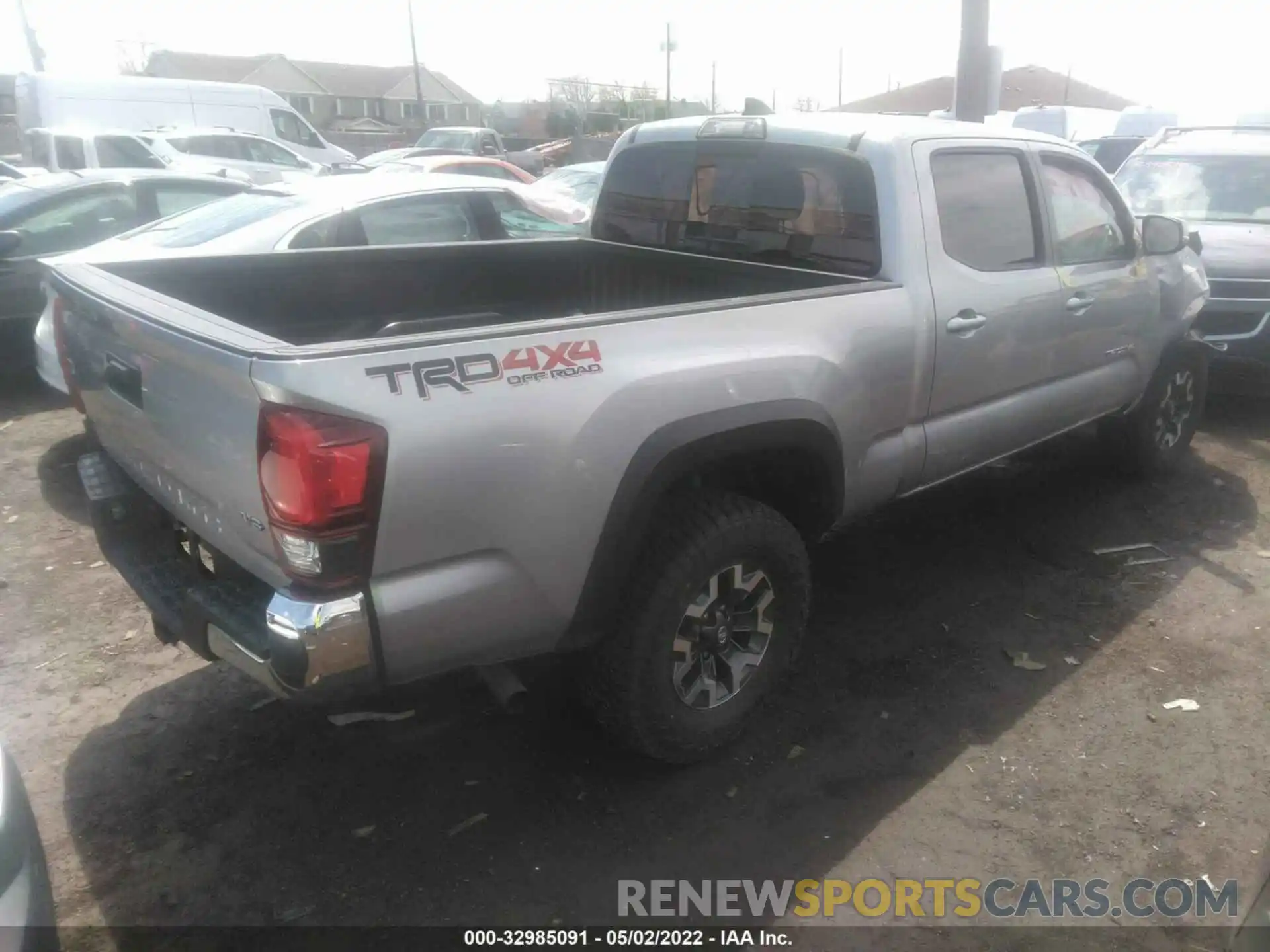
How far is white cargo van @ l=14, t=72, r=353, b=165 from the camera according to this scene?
60.8 feet

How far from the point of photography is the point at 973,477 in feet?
18.8

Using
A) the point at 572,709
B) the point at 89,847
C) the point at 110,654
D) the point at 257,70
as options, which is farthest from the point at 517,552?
the point at 257,70

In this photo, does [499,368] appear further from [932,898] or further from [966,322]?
[966,322]

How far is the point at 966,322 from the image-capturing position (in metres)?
3.58

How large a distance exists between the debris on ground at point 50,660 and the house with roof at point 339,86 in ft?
190

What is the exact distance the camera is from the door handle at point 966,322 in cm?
353

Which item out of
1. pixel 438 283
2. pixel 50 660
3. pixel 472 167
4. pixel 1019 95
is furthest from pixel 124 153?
pixel 1019 95

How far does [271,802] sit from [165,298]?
1517 mm

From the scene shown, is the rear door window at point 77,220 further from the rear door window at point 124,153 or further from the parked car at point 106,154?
the rear door window at point 124,153

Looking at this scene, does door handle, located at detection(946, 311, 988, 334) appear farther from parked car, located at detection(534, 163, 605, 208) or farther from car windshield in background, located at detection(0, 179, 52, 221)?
parked car, located at detection(534, 163, 605, 208)

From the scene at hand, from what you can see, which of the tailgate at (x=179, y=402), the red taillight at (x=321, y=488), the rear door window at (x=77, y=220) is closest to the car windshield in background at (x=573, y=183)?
the rear door window at (x=77, y=220)

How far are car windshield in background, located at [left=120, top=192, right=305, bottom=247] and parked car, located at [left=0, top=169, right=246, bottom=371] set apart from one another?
0.89 m

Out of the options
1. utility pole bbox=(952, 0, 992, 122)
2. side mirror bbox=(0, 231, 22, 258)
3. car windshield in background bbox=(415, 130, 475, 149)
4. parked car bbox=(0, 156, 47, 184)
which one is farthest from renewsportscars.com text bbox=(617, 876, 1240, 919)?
car windshield in background bbox=(415, 130, 475, 149)

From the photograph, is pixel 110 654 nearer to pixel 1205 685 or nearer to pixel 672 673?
pixel 672 673
